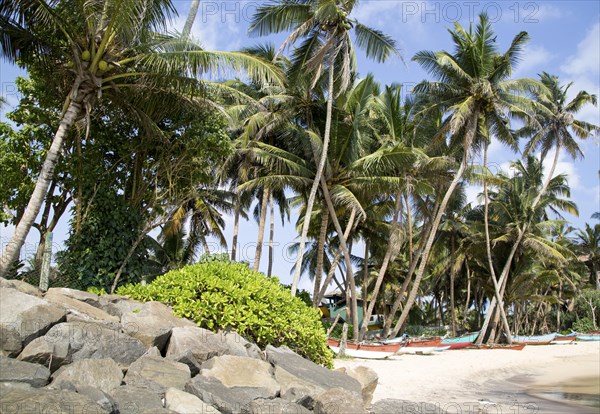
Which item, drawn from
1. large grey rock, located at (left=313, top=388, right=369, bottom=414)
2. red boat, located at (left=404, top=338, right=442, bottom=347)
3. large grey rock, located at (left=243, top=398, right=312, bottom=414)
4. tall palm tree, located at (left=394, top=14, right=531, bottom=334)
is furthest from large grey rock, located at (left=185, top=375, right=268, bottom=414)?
tall palm tree, located at (left=394, top=14, right=531, bottom=334)

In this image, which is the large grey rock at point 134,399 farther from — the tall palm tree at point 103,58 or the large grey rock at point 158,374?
the tall palm tree at point 103,58

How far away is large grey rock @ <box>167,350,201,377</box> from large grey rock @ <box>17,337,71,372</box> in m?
1.32

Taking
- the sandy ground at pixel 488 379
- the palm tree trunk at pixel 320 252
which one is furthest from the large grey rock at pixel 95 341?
the palm tree trunk at pixel 320 252

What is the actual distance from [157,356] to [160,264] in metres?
25.2

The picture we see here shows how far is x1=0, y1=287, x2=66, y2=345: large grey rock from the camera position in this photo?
609 centimetres

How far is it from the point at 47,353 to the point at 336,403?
3409mm

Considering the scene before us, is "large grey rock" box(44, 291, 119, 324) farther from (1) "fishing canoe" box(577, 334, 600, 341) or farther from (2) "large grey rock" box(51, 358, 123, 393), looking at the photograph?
(1) "fishing canoe" box(577, 334, 600, 341)

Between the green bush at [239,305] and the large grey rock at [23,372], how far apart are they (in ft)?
9.68

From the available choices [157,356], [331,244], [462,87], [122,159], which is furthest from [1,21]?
[331,244]

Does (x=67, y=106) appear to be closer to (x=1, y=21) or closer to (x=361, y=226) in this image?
(x=1, y=21)

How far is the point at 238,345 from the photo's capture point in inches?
306

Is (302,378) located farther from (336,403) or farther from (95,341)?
(95,341)

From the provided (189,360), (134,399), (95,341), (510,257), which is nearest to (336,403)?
(189,360)

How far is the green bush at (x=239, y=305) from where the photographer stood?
8.47 m
